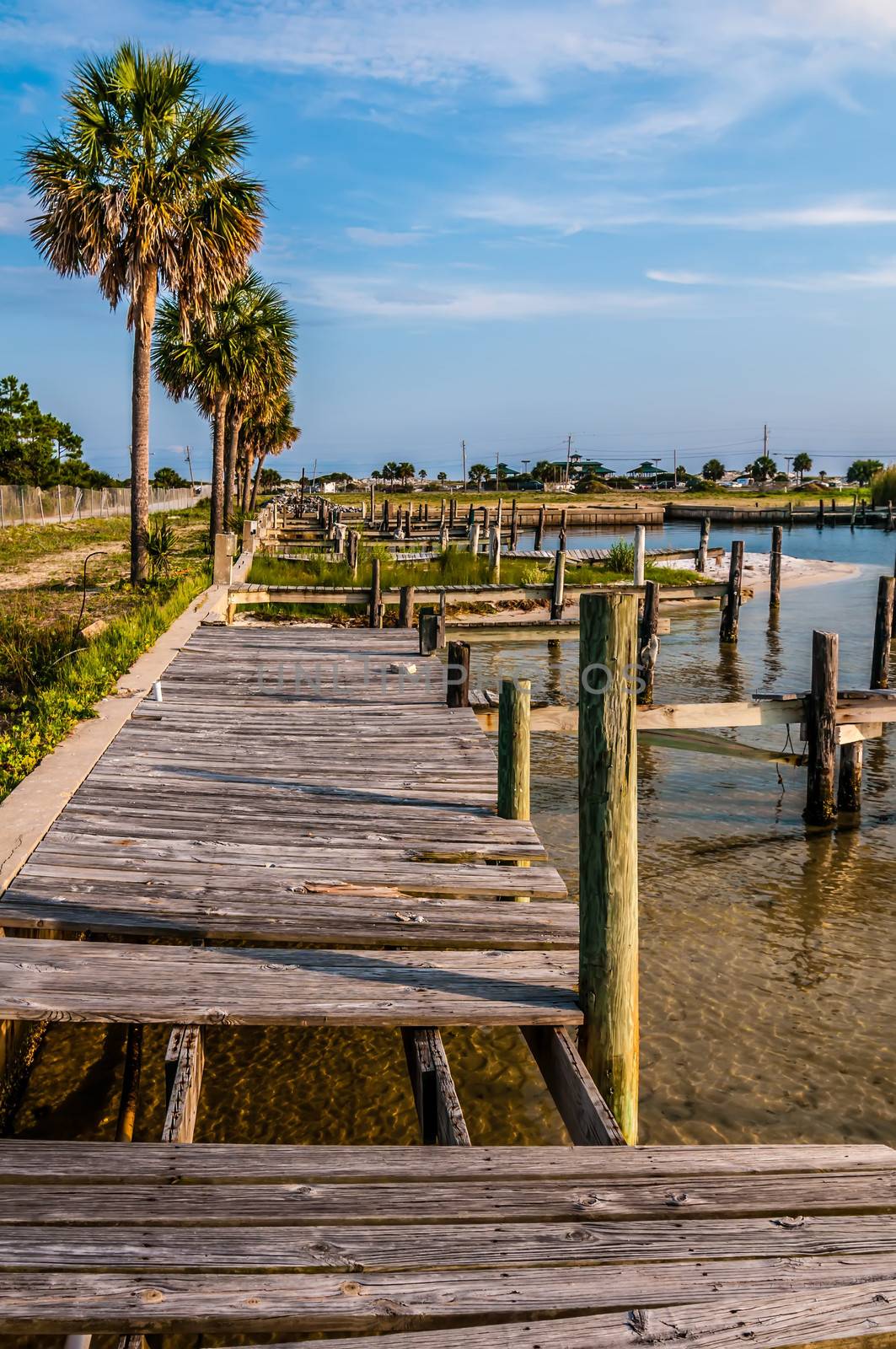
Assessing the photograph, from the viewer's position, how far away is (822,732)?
10789mm

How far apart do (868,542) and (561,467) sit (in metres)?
73.5

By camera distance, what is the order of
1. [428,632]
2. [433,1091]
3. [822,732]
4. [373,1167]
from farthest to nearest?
[428,632] → [822,732] → [433,1091] → [373,1167]

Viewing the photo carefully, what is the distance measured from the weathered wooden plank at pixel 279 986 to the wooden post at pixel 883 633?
41.5 feet

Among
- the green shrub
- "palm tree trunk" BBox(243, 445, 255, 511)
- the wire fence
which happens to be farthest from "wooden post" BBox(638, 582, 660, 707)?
the green shrub

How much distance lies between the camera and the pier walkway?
2615mm

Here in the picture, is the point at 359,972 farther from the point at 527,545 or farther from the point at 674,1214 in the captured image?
the point at 527,545

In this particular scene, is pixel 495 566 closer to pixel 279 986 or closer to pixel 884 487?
pixel 279 986

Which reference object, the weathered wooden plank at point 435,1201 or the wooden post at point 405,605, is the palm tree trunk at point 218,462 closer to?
the wooden post at point 405,605

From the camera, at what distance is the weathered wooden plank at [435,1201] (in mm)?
2879

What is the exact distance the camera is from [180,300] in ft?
74.7

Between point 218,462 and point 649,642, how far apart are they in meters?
20.5

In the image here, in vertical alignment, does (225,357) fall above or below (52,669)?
above

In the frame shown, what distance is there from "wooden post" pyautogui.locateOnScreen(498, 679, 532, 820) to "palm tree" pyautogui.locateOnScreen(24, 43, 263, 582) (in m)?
16.5

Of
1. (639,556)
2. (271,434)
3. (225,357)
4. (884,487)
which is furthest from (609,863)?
(884,487)
